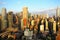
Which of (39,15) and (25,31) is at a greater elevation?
(39,15)

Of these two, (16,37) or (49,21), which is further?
(49,21)

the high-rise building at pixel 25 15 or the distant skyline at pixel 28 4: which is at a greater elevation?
the distant skyline at pixel 28 4

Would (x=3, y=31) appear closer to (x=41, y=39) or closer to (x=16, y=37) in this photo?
(x=16, y=37)

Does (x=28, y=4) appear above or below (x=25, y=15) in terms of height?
above

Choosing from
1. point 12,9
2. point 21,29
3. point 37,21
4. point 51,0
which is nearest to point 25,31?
point 21,29

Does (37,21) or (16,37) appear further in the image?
(37,21)

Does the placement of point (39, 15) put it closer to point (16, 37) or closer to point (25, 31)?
point (25, 31)

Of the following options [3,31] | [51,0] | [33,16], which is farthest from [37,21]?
[3,31]

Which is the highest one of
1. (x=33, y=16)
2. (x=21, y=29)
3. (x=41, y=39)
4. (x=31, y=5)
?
(x=31, y=5)

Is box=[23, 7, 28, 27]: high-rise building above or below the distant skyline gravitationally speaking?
below
